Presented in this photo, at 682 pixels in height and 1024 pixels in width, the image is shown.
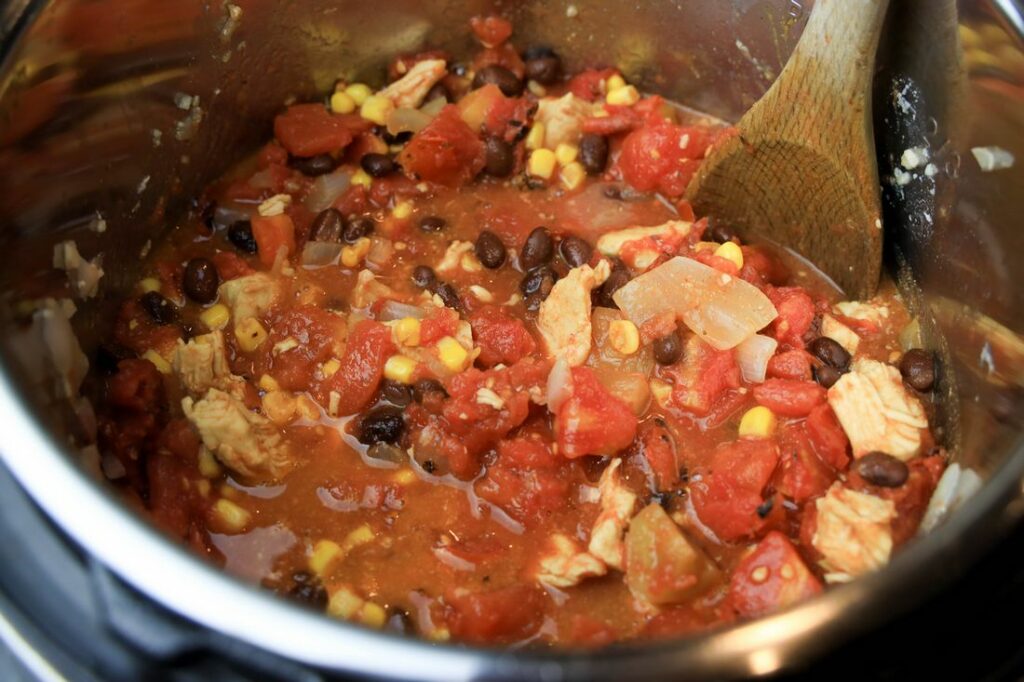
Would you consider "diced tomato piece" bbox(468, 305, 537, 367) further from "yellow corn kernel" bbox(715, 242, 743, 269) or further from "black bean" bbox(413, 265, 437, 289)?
"yellow corn kernel" bbox(715, 242, 743, 269)

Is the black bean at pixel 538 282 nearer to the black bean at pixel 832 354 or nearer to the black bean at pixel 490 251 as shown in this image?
the black bean at pixel 490 251

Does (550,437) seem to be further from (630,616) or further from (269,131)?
(269,131)

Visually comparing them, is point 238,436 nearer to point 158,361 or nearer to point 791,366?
point 158,361

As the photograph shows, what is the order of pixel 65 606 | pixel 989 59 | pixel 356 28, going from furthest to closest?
pixel 356 28 < pixel 989 59 < pixel 65 606

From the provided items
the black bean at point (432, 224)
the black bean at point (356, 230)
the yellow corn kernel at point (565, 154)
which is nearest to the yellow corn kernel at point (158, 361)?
the black bean at point (356, 230)

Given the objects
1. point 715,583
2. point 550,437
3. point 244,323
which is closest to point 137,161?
point 244,323

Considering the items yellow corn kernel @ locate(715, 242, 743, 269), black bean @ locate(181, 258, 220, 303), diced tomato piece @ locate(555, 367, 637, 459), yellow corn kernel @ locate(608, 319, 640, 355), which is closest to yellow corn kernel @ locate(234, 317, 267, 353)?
black bean @ locate(181, 258, 220, 303)
